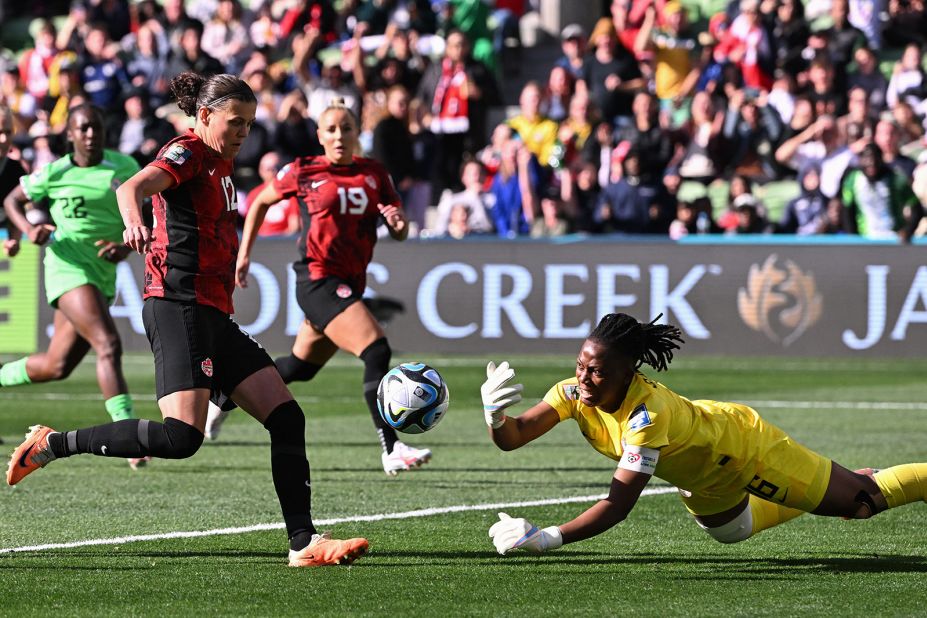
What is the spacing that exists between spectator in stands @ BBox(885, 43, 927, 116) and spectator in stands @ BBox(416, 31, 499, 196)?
5.62 metres

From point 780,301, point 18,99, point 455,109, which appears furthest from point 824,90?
point 18,99

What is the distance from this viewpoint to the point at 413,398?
8.00 metres

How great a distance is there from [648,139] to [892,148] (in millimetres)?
3091

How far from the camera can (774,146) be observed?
70.1 ft

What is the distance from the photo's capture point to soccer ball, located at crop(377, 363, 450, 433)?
7977 millimetres

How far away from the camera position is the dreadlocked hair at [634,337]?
6.50 meters

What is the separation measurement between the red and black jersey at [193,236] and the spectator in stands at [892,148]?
14115 millimetres

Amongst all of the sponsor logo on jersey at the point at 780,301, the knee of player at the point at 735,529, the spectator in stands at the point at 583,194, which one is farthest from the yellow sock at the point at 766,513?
the spectator in stands at the point at 583,194

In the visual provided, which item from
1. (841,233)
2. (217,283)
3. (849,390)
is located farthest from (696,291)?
(217,283)

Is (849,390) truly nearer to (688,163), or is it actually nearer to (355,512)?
(688,163)

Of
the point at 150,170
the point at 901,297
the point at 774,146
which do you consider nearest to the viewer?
the point at 150,170

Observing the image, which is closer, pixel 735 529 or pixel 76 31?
pixel 735 529

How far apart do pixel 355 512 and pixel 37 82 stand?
1858 cm

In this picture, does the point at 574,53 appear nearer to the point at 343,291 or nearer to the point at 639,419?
the point at 343,291
